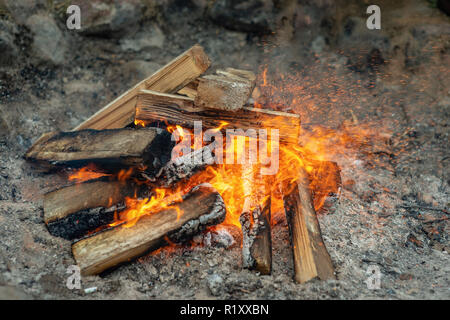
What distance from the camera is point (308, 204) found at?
2324 mm

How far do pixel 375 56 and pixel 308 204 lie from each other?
2289mm

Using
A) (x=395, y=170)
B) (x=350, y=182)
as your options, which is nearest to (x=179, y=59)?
(x=350, y=182)

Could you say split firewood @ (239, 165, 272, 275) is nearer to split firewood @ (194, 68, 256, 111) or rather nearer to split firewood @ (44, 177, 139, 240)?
split firewood @ (194, 68, 256, 111)

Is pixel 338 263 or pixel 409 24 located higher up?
pixel 409 24

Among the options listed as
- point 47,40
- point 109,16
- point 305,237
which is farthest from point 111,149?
point 109,16

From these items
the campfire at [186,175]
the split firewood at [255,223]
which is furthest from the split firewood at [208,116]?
the split firewood at [255,223]

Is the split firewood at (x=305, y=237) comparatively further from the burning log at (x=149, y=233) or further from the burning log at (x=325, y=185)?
the burning log at (x=149, y=233)

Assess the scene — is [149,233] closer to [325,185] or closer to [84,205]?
[84,205]

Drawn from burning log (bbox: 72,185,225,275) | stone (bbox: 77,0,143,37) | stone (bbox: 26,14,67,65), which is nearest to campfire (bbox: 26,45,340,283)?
burning log (bbox: 72,185,225,275)

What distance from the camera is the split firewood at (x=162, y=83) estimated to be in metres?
2.52

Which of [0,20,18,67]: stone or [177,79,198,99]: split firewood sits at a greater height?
[0,20,18,67]: stone

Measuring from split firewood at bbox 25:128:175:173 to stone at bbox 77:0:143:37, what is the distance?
1584mm

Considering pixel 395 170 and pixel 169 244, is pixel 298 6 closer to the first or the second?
pixel 395 170

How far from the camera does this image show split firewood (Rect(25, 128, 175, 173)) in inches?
85.0
